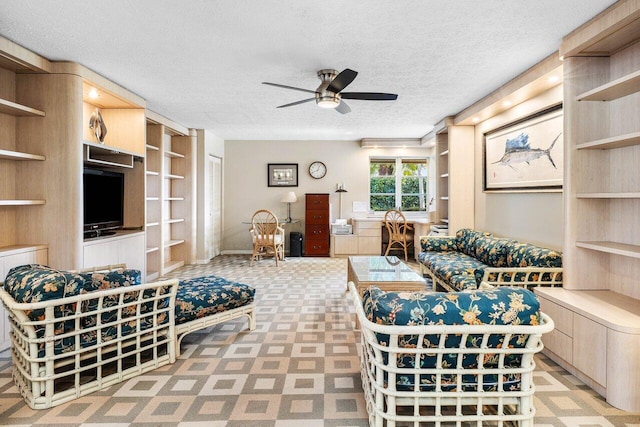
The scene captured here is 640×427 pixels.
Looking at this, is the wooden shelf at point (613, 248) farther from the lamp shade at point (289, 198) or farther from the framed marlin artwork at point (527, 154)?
the lamp shade at point (289, 198)

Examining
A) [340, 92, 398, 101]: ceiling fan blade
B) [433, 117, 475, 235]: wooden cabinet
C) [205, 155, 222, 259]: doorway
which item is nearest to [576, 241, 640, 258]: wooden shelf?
[340, 92, 398, 101]: ceiling fan blade

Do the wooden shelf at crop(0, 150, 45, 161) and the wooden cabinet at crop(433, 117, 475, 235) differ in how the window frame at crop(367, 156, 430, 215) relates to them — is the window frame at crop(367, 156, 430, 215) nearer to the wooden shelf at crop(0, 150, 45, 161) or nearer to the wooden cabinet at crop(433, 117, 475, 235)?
the wooden cabinet at crop(433, 117, 475, 235)

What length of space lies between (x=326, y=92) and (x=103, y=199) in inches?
104

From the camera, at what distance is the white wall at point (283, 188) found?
771 cm

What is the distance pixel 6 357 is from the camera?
104 inches

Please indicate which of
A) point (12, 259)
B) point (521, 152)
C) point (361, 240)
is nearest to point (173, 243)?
point (12, 259)

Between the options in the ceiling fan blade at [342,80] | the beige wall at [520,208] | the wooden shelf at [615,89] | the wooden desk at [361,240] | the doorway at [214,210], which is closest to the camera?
the wooden shelf at [615,89]

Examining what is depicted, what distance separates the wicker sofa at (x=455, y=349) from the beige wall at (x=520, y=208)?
89.9 inches

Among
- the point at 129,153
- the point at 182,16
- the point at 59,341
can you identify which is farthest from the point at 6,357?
the point at 182,16

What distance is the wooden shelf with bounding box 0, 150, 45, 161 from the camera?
277 centimetres

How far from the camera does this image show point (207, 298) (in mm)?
2801

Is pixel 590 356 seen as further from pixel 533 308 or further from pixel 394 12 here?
pixel 394 12

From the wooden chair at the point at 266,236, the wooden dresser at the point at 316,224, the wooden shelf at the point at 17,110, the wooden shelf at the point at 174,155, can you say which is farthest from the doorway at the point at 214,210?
the wooden shelf at the point at 17,110

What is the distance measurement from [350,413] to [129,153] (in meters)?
3.73
